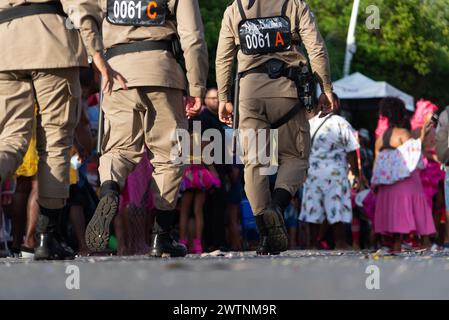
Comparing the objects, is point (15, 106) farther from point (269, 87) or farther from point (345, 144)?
point (345, 144)

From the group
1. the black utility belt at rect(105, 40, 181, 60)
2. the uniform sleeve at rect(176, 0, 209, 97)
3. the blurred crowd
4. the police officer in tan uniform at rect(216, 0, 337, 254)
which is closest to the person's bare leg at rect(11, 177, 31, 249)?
the blurred crowd

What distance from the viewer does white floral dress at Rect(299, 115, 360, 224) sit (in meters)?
13.9

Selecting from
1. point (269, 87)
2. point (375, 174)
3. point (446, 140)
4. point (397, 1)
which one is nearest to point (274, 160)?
point (269, 87)

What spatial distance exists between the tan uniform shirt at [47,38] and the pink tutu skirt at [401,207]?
660 centimetres

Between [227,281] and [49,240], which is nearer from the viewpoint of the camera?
[227,281]

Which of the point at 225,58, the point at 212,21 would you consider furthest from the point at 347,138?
the point at 212,21

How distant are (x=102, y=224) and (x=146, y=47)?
1.34m

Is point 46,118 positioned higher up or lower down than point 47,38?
lower down

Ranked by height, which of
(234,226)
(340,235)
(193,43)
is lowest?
(340,235)

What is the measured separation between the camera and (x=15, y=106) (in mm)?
8086

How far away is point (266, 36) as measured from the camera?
9.25 m

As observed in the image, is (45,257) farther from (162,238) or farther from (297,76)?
(297,76)

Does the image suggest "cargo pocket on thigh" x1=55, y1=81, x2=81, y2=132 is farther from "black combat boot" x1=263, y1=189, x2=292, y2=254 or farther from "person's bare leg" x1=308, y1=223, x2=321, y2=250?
"person's bare leg" x1=308, y1=223, x2=321, y2=250

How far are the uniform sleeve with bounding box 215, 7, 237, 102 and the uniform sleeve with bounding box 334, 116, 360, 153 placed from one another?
4.35 metres
